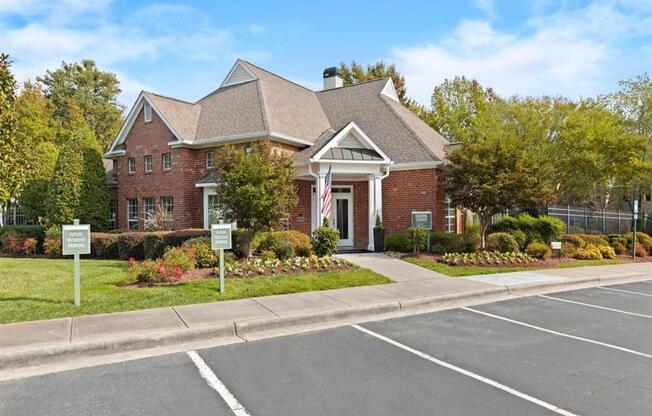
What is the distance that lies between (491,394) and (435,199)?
13294 mm

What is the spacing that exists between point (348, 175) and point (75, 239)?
11.8 metres

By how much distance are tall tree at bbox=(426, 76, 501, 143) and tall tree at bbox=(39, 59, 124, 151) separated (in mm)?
32809

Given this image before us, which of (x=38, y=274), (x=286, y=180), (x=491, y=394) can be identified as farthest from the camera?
(x=286, y=180)

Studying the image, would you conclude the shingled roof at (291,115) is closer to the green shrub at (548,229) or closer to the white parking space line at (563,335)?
the green shrub at (548,229)

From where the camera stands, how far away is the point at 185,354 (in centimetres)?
573

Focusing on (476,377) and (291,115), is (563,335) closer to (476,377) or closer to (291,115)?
(476,377)

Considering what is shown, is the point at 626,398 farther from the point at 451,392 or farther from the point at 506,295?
the point at 506,295

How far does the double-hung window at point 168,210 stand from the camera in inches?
752

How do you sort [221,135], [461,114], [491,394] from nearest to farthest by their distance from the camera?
[491,394] < [221,135] < [461,114]

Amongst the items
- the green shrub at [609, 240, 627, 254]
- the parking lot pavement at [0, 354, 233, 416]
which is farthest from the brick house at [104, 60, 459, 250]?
the parking lot pavement at [0, 354, 233, 416]

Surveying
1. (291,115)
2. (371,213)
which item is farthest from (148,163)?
(371,213)

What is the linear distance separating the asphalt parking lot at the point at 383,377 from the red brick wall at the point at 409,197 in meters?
10.4

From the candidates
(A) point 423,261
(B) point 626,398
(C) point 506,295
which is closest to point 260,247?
(A) point 423,261

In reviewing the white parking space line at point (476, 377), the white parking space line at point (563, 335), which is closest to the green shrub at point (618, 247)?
the white parking space line at point (563, 335)
